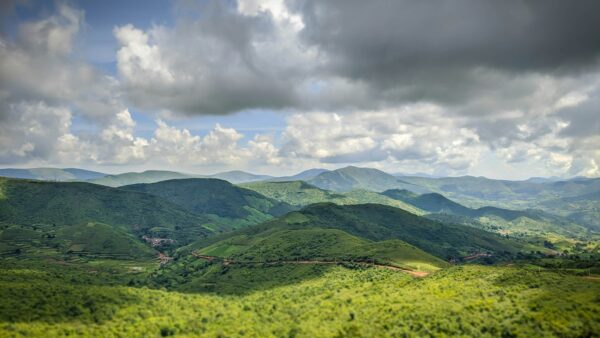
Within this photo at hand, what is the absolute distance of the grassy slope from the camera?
10575 cm

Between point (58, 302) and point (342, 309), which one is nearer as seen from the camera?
point (58, 302)

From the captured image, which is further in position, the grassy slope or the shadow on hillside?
the shadow on hillside

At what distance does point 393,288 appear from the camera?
16275 cm

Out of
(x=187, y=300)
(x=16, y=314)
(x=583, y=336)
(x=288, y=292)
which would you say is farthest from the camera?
(x=288, y=292)

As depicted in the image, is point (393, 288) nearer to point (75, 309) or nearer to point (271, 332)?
point (271, 332)

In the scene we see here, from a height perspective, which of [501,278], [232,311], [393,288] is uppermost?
[501,278]

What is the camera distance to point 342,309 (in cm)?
14375

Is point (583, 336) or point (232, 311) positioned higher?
point (583, 336)

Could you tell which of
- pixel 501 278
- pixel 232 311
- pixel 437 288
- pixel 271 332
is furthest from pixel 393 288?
pixel 232 311

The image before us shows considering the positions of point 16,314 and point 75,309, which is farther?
point 75,309

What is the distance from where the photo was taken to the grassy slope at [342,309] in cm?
10575

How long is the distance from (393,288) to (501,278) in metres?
42.7

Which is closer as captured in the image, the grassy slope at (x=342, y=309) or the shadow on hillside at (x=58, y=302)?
the grassy slope at (x=342, y=309)

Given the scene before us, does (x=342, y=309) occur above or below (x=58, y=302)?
below
